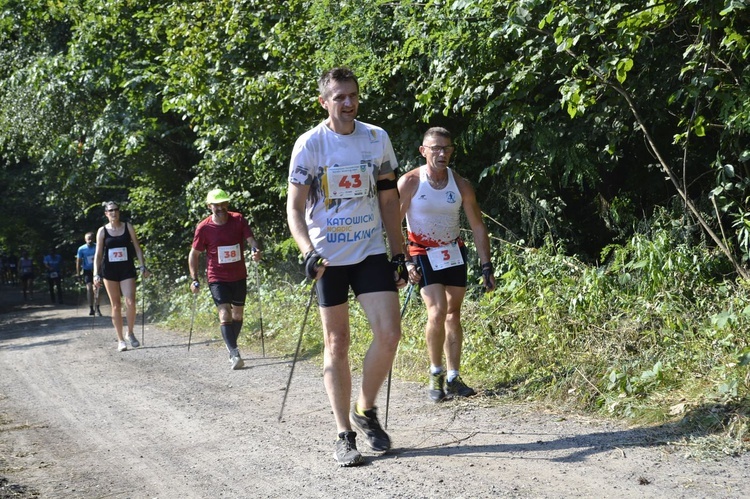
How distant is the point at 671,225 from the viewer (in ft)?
27.8

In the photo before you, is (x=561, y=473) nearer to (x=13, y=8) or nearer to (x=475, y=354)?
(x=475, y=354)

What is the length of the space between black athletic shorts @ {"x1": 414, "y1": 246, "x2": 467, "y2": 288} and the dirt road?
0.91m

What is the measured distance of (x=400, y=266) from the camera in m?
5.55

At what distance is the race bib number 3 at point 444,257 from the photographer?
7164mm

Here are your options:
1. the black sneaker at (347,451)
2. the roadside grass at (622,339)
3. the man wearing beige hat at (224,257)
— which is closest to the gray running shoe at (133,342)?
the man wearing beige hat at (224,257)

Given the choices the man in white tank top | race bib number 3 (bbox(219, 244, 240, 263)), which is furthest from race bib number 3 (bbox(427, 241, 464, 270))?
race bib number 3 (bbox(219, 244, 240, 263))

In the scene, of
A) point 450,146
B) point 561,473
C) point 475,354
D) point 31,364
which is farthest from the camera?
point 31,364

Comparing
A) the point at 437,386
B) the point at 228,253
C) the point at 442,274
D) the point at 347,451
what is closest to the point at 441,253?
the point at 442,274

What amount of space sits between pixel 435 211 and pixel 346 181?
194cm

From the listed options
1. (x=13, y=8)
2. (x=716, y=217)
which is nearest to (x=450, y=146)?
(x=716, y=217)

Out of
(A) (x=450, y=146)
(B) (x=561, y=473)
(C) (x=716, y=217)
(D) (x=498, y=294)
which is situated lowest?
(B) (x=561, y=473)

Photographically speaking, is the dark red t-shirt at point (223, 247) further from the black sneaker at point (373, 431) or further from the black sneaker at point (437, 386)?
the black sneaker at point (373, 431)

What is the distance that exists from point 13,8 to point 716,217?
17.2 m

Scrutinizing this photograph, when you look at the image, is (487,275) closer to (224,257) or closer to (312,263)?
(312,263)
